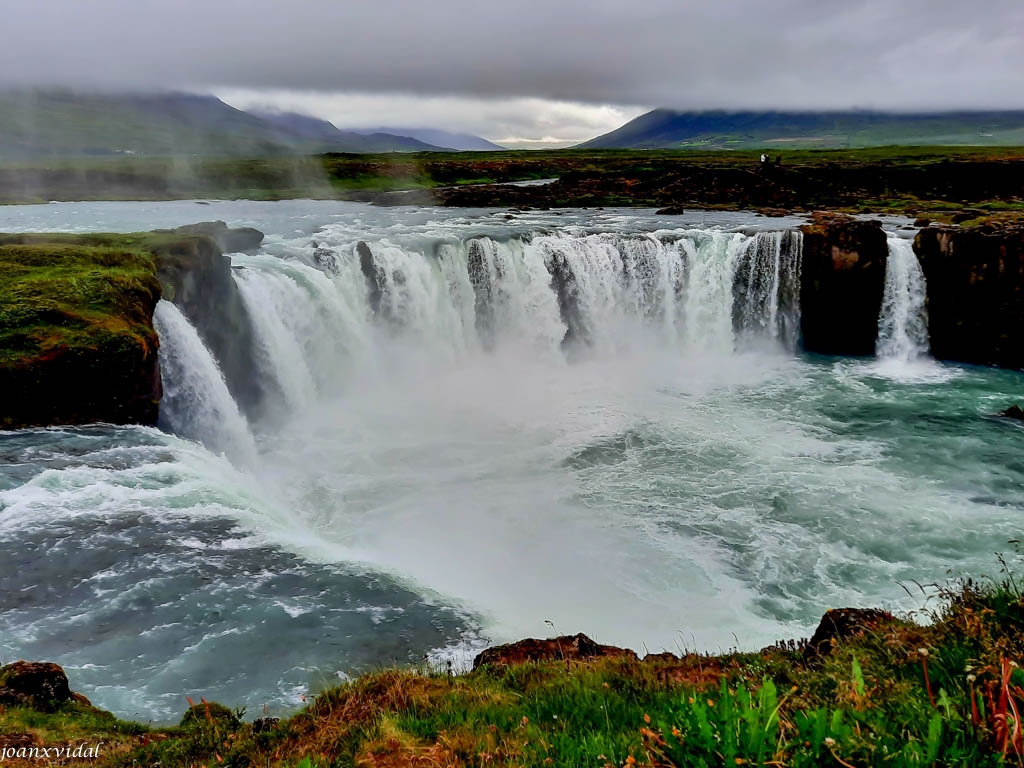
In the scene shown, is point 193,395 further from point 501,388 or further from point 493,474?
point 501,388

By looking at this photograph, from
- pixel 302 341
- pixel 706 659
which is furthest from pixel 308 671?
pixel 302 341

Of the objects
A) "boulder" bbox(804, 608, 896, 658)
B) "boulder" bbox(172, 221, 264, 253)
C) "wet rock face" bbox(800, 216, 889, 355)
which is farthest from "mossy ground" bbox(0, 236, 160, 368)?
"wet rock face" bbox(800, 216, 889, 355)

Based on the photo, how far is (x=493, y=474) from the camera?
57.6ft

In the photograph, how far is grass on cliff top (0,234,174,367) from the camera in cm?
1460

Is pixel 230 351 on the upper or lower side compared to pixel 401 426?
upper

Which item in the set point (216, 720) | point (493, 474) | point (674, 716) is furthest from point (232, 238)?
point (674, 716)

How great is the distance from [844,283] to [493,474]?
64.2 ft

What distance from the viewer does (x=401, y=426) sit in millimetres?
21266

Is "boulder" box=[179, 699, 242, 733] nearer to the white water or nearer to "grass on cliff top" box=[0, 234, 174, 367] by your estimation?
the white water

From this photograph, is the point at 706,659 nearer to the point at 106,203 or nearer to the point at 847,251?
the point at 847,251

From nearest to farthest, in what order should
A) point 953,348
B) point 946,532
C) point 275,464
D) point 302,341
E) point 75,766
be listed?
1. point 75,766
2. point 946,532
3. point 275,464
4. point 302,341
5. point 953,348

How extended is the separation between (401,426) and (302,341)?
5.29 metres

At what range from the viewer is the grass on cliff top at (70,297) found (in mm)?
14602

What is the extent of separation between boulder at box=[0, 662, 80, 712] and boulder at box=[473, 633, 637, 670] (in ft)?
13.9
